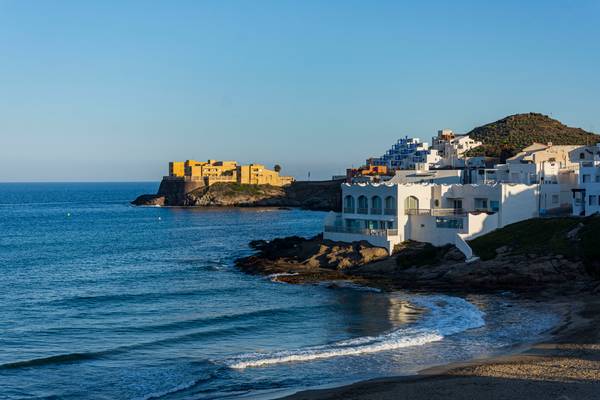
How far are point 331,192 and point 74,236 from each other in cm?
7651

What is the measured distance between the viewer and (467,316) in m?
36.8

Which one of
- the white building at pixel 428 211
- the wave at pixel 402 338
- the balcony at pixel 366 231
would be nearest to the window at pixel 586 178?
the white building at pixel 428 211

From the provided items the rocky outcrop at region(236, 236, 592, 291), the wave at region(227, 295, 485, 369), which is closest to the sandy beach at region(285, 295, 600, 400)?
the wave at region(227, 295, 485, 369)

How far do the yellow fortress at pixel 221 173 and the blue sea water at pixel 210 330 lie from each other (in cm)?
10642

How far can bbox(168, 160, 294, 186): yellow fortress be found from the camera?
16825cm

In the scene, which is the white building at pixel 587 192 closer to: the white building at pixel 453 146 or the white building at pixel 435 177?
the white building at pixel 435 177

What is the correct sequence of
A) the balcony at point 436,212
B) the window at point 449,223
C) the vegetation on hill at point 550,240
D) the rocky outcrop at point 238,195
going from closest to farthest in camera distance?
the vegetation on hill at point 550,240 < the window at point 449,223 < the balcony at point 436,212 < the rocky outcrop at point 238,195

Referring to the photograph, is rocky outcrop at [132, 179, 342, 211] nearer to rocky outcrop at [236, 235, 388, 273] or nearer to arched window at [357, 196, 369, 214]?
rocky outcrop at [236, 235, 388, 273]

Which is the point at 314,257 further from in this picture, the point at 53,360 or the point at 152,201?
the point at 152,201

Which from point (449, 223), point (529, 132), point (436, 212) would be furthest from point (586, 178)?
point (529, 132)

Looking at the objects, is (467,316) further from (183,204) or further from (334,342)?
(183,204)

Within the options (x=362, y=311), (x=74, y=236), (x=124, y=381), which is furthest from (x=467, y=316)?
(x=74, y=236)

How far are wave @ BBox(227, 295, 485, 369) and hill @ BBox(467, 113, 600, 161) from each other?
113 meters

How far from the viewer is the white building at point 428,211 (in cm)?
5388
